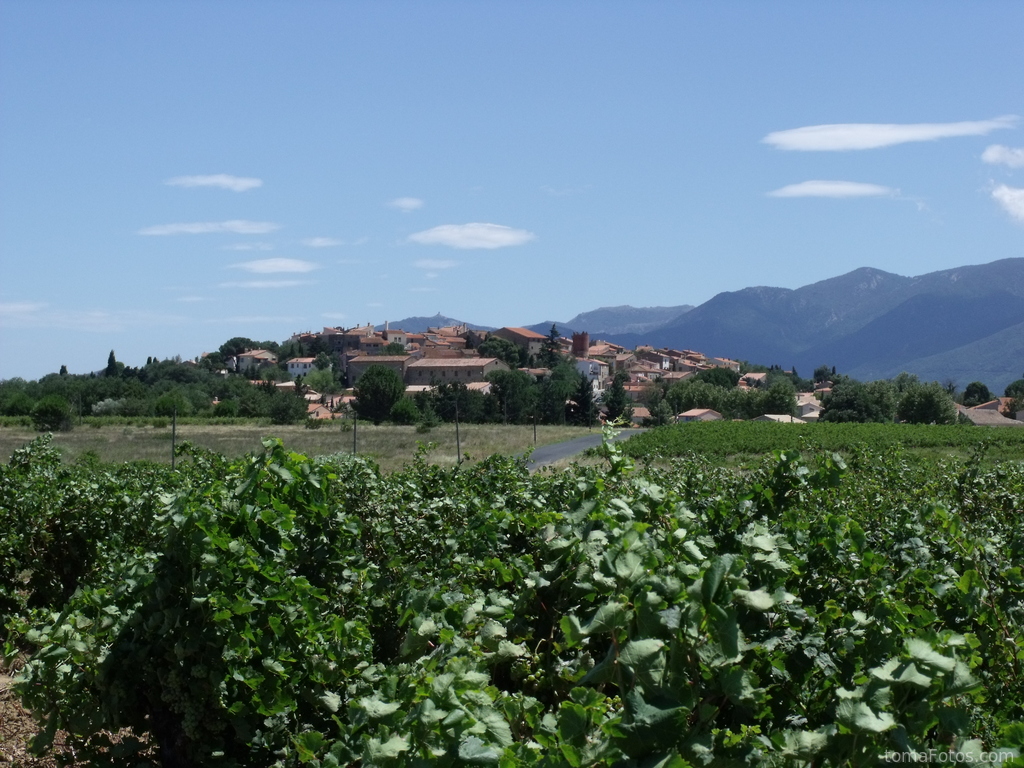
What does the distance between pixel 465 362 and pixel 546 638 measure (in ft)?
336

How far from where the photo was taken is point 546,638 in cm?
314

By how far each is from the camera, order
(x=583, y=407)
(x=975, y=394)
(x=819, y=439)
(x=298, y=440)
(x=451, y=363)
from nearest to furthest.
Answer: (x=819, y=439) → (x=298, y=440) → (x=583, y=407) → (x=451, y=363) → (x=975, y=394)

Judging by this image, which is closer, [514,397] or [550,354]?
[514,397]

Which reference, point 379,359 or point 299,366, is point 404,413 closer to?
point 379,359

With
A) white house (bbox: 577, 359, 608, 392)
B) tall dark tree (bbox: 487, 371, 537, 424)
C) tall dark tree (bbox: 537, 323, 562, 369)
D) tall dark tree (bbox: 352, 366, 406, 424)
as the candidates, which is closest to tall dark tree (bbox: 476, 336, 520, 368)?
tall dark tree (bbox: 537, 323, 562, 369)

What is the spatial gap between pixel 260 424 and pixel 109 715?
54841 mm

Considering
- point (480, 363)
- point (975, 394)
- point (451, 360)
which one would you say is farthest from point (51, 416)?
point (975, 394)

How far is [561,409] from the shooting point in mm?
71312

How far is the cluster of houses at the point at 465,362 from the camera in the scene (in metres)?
95.3

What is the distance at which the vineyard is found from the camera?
73.3 inches

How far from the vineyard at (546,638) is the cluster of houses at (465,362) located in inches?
2855

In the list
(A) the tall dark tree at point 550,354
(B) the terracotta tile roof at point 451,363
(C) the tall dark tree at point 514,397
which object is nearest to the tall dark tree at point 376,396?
(C) the tall dark tree at point 514,397

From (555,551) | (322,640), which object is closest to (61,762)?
(322,640)

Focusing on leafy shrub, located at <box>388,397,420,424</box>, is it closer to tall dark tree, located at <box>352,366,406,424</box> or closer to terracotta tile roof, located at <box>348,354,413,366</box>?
tall dark tree, located at <box>352,366,406,424</box>
